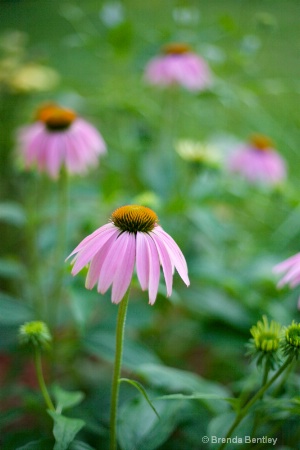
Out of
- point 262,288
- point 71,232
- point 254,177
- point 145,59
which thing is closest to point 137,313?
point 71,232

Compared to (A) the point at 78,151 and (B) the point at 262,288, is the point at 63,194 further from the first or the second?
(B) the point at 262,288

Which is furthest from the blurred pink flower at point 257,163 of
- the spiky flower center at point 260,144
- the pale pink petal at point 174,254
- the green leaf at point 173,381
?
the pale pink petal at point 174,254

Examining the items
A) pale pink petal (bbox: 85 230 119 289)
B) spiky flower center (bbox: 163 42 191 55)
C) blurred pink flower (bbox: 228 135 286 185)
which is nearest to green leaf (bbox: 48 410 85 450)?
pale pink petal (bbox: 85 230 119 289)

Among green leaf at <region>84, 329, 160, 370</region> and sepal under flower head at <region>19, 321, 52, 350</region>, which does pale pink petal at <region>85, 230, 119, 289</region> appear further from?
green leaf at <region>84, 329, 160, 370</region>

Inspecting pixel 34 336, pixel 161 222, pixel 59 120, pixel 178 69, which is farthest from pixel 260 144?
pixel 34 336

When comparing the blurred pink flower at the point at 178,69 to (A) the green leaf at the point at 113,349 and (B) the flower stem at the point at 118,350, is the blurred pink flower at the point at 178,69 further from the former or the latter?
(B) the flower stem at the point at 118,350

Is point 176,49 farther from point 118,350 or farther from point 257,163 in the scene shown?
point 118,350
